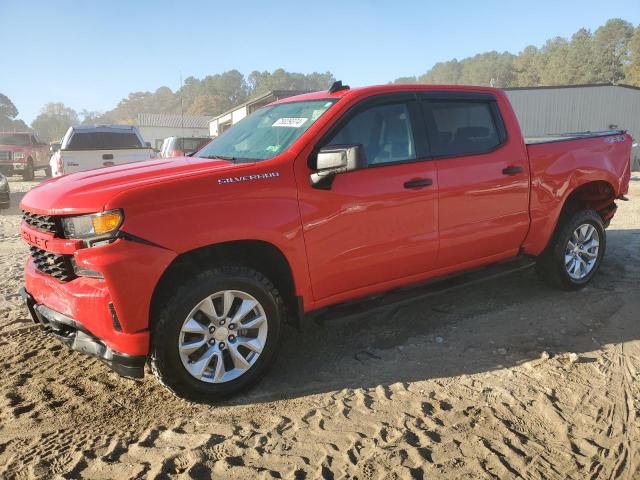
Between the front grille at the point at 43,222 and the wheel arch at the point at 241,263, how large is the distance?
0.70 m

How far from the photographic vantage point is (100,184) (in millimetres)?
3039

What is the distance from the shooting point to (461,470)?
2.52m

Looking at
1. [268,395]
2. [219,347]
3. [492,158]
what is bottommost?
[268,395]

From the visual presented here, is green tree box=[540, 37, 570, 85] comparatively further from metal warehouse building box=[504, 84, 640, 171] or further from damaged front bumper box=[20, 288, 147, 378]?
damaged front bumper box=[20, 288, 147, 378]

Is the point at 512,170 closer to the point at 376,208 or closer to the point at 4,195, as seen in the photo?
the point at 376,208

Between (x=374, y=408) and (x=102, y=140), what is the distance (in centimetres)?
1024

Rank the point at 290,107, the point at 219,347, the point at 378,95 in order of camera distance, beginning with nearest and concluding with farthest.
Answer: the point at 219,347
the point at 378,95
the point at 290,107

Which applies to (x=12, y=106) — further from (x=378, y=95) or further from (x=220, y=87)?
(x=378, y=95)

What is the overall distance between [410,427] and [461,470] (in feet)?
1.37

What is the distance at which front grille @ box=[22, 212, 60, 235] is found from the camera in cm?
299

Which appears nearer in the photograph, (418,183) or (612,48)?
(418,183)

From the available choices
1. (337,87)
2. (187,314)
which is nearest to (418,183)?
(337,87)

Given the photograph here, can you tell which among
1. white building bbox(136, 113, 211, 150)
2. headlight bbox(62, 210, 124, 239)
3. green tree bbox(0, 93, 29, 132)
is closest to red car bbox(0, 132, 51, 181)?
headlight bbox(62, 210, 124, 239)

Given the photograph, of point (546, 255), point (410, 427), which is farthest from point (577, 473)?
point (546, 255)
